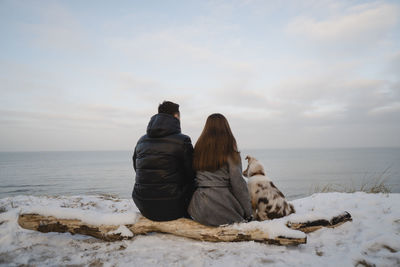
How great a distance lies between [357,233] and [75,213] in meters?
4.99

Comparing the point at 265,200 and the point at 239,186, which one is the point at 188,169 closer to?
the point at 239,186

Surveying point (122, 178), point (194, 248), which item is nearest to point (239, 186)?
point (194, 248)

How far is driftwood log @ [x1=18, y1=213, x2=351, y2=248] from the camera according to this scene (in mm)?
3615

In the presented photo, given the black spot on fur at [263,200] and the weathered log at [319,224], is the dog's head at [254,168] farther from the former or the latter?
the weathered log at [319,224]

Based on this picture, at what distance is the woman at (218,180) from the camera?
3.71 metres

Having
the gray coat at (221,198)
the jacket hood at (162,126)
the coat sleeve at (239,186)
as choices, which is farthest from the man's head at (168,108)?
the coat sleeve at (239,186)

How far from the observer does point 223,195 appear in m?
3.77

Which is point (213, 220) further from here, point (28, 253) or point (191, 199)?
point (28, 253)

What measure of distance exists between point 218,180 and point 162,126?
1346 mm

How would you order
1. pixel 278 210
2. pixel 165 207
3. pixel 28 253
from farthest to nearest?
pixel 278 210, pixel 165 207, pixel 28 253

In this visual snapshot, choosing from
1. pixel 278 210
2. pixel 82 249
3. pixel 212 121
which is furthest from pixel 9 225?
pixel 278 210

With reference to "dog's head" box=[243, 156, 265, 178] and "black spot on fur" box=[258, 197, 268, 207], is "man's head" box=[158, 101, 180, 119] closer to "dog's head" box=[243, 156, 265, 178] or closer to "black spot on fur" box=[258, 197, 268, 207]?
"dog's head" box=[243, 156, 265, 178]

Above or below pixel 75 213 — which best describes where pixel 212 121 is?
above

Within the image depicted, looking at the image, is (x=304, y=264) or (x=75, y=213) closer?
(x=304, y=264)
